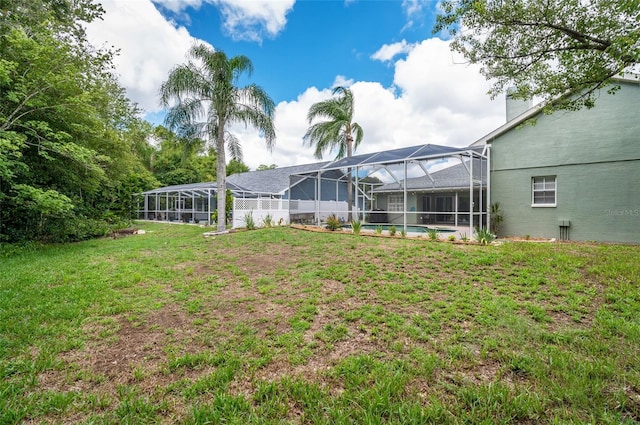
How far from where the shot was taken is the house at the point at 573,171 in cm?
862

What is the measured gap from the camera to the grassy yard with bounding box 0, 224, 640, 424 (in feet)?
7.29

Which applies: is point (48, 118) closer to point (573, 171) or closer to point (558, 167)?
point (558, 167)

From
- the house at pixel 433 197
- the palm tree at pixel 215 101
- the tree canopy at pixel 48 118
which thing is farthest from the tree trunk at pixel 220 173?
the house at pixel 433 197

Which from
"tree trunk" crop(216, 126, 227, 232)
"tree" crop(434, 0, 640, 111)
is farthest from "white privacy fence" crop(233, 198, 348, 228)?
"tree" crop(434, 0, 640, 111)

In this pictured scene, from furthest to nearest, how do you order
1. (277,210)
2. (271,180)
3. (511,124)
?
(271,180), (277,210), (511,124)

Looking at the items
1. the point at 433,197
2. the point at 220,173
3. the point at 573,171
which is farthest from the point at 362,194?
the point at 573,171

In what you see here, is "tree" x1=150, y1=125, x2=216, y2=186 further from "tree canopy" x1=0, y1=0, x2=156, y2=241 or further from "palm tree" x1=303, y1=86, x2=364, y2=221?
"tree canopy" x1=0, y1=0, x2=156, y2=241

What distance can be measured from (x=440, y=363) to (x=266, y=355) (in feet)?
6.02

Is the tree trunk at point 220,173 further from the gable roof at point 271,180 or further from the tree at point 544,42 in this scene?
the tree at point 544,42

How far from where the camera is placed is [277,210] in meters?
16.1

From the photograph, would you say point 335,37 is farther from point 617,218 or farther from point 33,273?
point 33,273

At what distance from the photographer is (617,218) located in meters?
8.78

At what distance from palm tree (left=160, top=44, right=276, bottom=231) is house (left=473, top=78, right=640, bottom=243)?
9974 mm

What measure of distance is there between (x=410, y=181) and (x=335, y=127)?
7.00 metres
